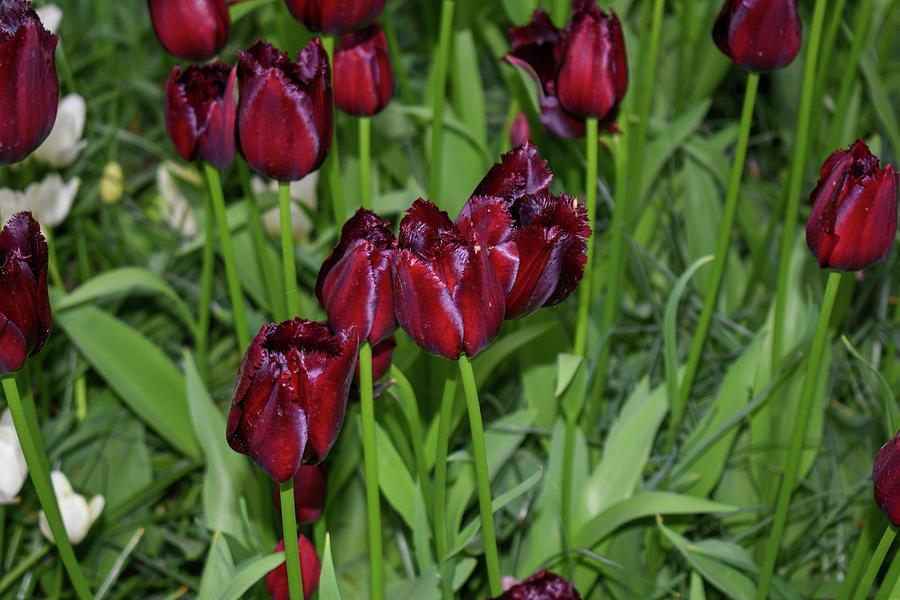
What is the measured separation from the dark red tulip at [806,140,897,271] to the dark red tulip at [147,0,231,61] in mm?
637

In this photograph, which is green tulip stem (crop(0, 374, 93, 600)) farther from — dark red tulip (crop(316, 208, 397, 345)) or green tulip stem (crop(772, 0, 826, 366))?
green tulip stem (crop(772, 0, 826, 366))

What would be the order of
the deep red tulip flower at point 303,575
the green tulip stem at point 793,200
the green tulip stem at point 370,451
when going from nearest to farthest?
the green tulip stem at point 370,451 < the deep red tulip flower at point 303,575 < the green tulip stem at point 793,200

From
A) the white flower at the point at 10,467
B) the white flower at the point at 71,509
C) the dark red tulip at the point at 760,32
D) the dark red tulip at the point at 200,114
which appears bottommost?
the white flower at the point at 71,509

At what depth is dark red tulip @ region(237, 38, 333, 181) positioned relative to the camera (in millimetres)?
880

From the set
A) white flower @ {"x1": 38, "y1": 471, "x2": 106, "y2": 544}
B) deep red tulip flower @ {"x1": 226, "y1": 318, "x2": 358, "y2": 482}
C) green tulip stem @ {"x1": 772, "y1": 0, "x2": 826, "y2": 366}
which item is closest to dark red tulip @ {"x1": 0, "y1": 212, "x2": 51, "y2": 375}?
deep red tulip flower @ {"x1": 226, "y1": 318, "x2": 358, "y2": 482}

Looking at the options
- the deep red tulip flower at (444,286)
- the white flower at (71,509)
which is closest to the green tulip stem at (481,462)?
the deep red tulip flower at (444,286)

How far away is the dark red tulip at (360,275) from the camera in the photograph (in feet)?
2.57

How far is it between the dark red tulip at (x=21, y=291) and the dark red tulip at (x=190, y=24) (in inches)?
14.9

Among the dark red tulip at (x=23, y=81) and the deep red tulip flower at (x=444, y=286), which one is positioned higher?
the dark red tulip at (x=23, y=81)

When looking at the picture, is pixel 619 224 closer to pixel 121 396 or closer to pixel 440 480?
pixel 440 480

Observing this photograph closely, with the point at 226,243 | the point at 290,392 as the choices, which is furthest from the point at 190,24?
the point at 290,392

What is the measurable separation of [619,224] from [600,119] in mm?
155

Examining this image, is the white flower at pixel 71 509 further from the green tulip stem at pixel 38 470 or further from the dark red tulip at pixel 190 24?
the dark red tulip at pixel 190 24

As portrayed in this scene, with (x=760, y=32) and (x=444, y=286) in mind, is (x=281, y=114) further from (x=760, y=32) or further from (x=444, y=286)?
(x=760, y=32)
